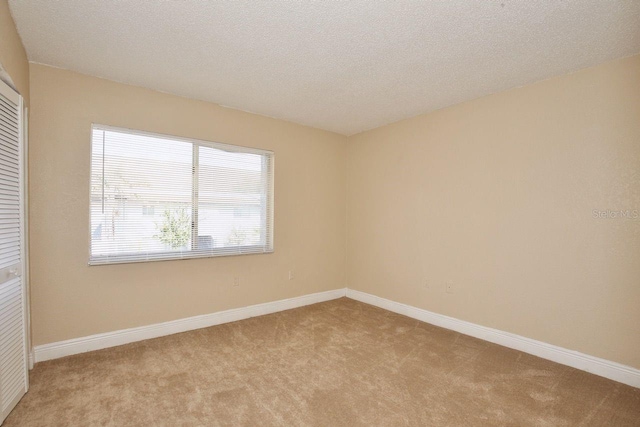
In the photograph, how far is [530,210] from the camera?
9.59 ft

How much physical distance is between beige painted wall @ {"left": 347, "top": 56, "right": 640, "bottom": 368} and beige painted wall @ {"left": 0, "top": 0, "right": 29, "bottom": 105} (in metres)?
3.87

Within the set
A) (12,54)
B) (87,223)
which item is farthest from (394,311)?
(12,54)

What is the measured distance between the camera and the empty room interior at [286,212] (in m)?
2.02

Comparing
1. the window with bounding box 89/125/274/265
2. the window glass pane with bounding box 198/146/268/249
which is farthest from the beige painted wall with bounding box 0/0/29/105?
the window glass pane with bounding box 198/146/268/249

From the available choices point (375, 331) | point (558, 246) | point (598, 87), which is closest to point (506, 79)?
point (598, 87)

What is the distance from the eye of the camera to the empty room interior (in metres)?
2.02

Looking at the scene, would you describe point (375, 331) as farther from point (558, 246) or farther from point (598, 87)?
point (598, 87)

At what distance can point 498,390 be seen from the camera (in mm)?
2281

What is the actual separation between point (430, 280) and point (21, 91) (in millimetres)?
4425

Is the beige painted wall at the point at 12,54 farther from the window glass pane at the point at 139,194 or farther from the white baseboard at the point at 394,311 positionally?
the white baseboard at the point at 394,311

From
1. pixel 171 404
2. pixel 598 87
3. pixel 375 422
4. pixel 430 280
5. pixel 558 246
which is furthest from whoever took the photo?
pixel 430 280

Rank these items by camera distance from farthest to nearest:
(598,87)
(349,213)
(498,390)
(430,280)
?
(349,213) → (430,280) → (598,87) → (498,390)

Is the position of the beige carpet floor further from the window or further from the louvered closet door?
the window

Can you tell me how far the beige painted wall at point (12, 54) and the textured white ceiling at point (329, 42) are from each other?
76 millimetres
